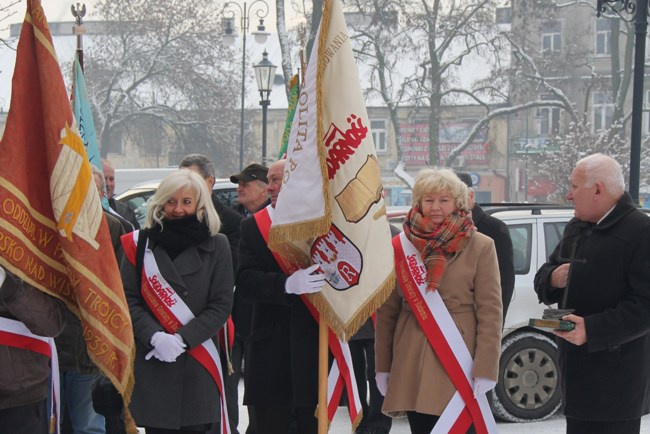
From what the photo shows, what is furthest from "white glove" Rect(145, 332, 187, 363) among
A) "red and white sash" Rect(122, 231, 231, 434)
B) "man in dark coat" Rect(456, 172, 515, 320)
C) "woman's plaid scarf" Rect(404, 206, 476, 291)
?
"man in dark coat" Rect(456, 172, 515, 320)

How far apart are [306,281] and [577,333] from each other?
4.43ft

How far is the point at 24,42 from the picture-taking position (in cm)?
409

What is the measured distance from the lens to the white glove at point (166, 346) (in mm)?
5262

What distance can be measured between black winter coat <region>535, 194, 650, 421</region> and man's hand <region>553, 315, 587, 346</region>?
0.08 ft

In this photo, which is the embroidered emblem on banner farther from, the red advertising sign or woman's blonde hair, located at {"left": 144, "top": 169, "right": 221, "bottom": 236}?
the red advertising sign

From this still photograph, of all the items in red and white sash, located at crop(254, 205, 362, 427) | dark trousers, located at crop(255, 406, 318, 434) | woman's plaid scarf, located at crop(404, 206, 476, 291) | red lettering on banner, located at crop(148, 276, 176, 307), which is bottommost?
dark trousers, located at crop(255, 406, 318, 434)

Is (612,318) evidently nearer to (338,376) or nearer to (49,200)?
(338,376)

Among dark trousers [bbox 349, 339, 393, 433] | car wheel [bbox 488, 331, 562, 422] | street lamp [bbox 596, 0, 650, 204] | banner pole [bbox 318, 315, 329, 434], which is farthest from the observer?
street lamp [bbox 596, 0, 650, 204]

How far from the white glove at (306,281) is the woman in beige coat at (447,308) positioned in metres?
0.42

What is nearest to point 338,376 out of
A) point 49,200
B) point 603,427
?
point 603,427

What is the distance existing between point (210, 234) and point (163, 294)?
1.31 ft

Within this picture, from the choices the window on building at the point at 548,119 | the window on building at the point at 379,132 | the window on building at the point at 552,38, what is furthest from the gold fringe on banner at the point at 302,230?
the window on building at the point at 379,132

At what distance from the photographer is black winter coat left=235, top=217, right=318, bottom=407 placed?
18.7ft

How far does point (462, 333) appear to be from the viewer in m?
5.34
